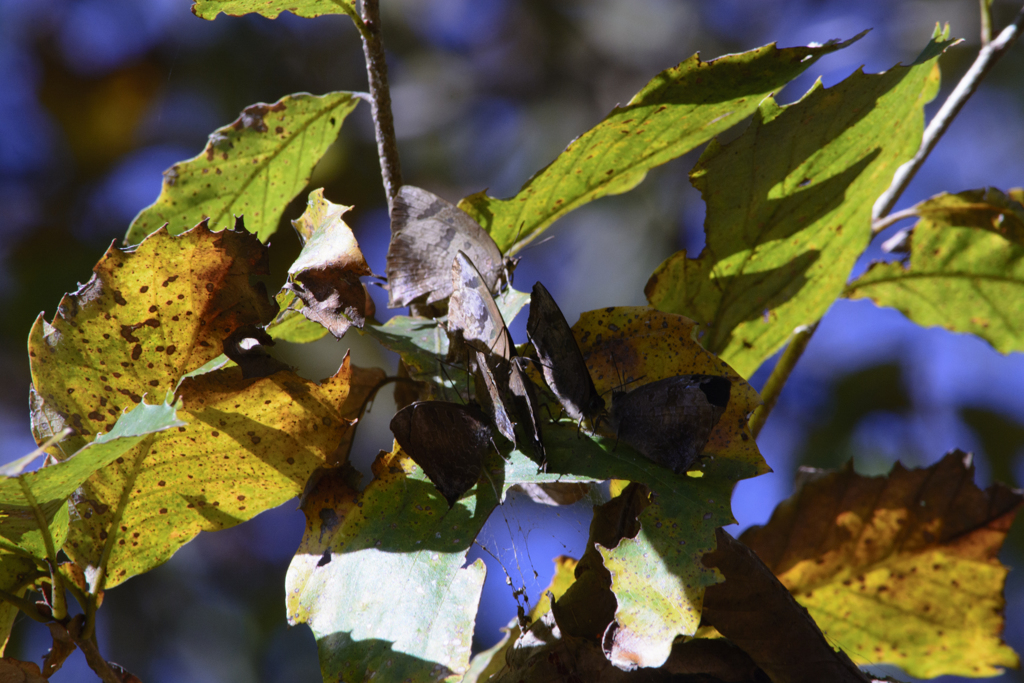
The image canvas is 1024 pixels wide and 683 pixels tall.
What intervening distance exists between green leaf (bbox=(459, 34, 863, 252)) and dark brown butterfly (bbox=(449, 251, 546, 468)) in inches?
6.0

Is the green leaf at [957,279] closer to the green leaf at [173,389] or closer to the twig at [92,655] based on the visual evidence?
the green leaf at [173,389]

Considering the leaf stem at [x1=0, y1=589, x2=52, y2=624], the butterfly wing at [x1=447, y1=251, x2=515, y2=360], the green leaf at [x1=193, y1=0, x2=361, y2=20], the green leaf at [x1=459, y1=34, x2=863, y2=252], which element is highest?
the green leaf at [x1=193, y1=0, x2=361, y2=20]

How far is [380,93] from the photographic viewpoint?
546 millimetres

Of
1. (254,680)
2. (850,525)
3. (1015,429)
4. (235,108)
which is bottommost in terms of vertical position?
(254,680)

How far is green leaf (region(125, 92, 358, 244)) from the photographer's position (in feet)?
1.99

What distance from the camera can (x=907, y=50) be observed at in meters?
2.55

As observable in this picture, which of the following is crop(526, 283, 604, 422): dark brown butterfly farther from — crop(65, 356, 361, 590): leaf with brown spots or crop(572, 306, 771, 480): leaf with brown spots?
crop(65, 356, 361, 590): leaf with brown spots

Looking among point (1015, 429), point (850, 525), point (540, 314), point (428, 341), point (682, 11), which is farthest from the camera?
point (682, 11)

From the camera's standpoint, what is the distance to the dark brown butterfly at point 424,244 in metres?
0.46

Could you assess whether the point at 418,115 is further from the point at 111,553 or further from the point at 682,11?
the point at 111,553

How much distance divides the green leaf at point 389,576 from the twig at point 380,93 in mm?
231

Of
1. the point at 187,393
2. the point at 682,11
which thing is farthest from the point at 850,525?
the point at 682,11

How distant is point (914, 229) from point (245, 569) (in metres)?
2.43

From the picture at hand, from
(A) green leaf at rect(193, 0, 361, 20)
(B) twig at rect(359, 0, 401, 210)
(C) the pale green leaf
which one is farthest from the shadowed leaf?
(A) green leaf at rect(193, 0, 361, 20)
